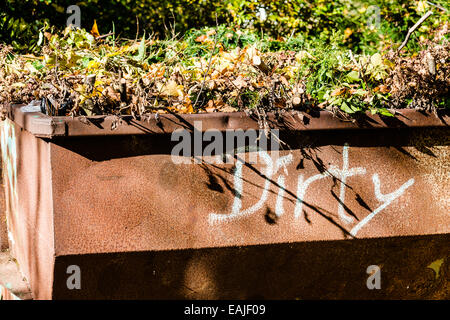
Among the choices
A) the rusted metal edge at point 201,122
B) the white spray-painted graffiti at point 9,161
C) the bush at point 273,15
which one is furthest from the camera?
the bush at point 273,15

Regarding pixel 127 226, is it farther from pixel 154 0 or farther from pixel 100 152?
pixel 154 0

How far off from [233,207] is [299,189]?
278 mm

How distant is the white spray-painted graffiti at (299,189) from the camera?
1886 mm

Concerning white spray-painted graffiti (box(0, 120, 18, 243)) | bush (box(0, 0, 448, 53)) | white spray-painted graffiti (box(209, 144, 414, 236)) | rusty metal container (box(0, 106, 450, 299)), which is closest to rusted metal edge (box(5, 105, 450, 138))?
rusty metal container (box(0, 106, 450, 299))

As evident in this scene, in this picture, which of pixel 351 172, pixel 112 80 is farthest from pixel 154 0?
pixel 351 172

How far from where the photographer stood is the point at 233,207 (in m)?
1.89

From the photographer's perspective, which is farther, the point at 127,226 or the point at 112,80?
the point at 112,80

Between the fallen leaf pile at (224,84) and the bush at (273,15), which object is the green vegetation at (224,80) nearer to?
the fallen leaf pile at (224,84)

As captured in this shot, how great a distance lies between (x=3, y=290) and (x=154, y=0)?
364cm

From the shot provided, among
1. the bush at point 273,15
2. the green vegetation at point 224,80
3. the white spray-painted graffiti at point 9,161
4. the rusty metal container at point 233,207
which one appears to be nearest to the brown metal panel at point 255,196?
the rusty metal container at point 233,207

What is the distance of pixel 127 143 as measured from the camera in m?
1.76

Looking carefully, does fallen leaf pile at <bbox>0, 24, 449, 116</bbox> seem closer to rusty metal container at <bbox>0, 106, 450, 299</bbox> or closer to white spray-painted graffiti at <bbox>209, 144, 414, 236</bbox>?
rusty metal container at <bbox>0, 106, 450, 299</bbox>

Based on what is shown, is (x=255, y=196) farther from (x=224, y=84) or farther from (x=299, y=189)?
(x=224, y=84)

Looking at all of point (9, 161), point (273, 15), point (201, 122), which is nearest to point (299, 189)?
point (201, 122)
